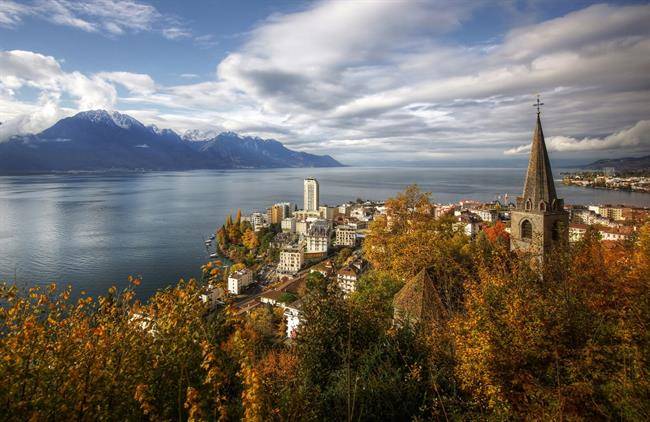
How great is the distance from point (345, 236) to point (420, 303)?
34.5 m

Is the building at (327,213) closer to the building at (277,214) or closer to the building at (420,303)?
the building at (277,214)

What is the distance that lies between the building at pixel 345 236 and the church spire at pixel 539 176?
30427 millimetres

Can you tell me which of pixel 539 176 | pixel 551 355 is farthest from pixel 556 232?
pixel 551 355

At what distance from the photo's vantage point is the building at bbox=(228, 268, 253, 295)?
2705 centimetres

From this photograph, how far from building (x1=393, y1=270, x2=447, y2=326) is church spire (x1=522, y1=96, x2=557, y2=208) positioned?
5.17 metres

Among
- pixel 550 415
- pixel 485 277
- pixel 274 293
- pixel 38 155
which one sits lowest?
Answer: pixel 274 293

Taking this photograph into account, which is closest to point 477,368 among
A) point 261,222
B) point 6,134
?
point 261,222

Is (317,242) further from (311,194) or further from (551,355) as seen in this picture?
(551,355)

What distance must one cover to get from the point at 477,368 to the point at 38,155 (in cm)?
20552

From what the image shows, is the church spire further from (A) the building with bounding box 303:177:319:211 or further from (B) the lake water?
(A) the building with bounding box 303:177:319:211

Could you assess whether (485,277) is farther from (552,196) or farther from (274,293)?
(274,293)

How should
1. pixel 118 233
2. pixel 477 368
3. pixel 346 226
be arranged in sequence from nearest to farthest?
1. pixel 477 368
2. pixel 118 233
3. pixel 346 226

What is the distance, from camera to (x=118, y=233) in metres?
39.5

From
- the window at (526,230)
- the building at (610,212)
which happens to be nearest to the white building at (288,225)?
the building at (610,212)
